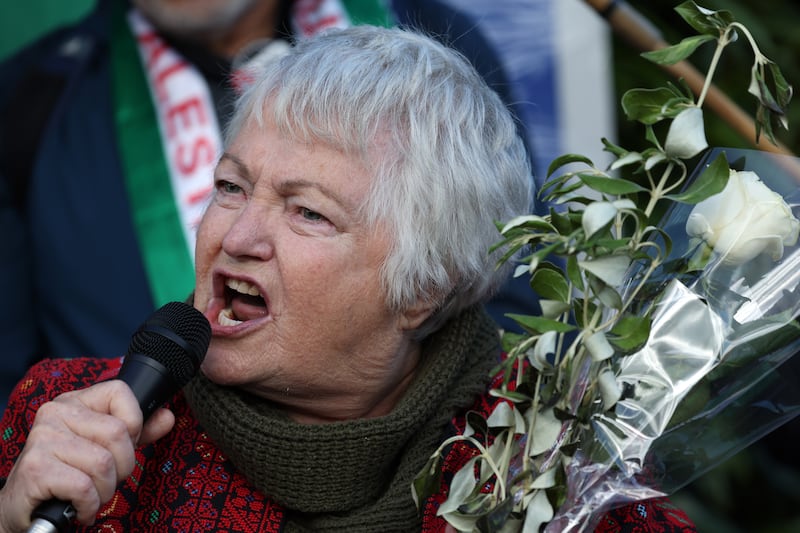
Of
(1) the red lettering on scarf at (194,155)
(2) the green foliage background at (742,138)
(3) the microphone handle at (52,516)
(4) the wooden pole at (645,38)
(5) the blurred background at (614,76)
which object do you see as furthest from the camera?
(2) the green foliage background at (742,138)

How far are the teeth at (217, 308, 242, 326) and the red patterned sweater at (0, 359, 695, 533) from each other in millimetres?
235

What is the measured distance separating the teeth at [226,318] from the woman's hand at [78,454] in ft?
1.41

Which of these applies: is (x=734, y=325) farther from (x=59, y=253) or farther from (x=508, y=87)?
(x=59, y=253)

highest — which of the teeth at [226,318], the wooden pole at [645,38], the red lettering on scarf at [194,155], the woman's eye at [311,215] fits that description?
the woman's eye at [311,215]

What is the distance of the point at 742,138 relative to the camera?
3.95 metres

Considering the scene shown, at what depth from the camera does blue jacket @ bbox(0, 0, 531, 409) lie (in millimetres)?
3201

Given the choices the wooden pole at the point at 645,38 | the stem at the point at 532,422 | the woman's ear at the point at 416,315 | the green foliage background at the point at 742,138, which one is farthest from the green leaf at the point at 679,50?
the green foliage background at the point at 742,138

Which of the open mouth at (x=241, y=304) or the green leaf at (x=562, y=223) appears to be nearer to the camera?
the green leaf at (x=562, y=223)

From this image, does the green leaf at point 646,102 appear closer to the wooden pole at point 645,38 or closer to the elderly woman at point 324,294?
the elderly woman at point 324,294

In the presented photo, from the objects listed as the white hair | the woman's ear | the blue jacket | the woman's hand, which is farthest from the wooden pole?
the woman's hand

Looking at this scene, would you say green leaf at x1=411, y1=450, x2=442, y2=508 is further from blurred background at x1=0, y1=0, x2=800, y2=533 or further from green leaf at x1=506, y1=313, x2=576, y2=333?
blurred background at x1=0, y1=0, x2=800, y2=533

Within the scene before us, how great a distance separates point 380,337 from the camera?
217cm

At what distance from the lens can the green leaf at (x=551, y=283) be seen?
1.66 meters

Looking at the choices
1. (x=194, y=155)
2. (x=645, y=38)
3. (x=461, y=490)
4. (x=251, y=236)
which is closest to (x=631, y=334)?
(x=461, y=490)
